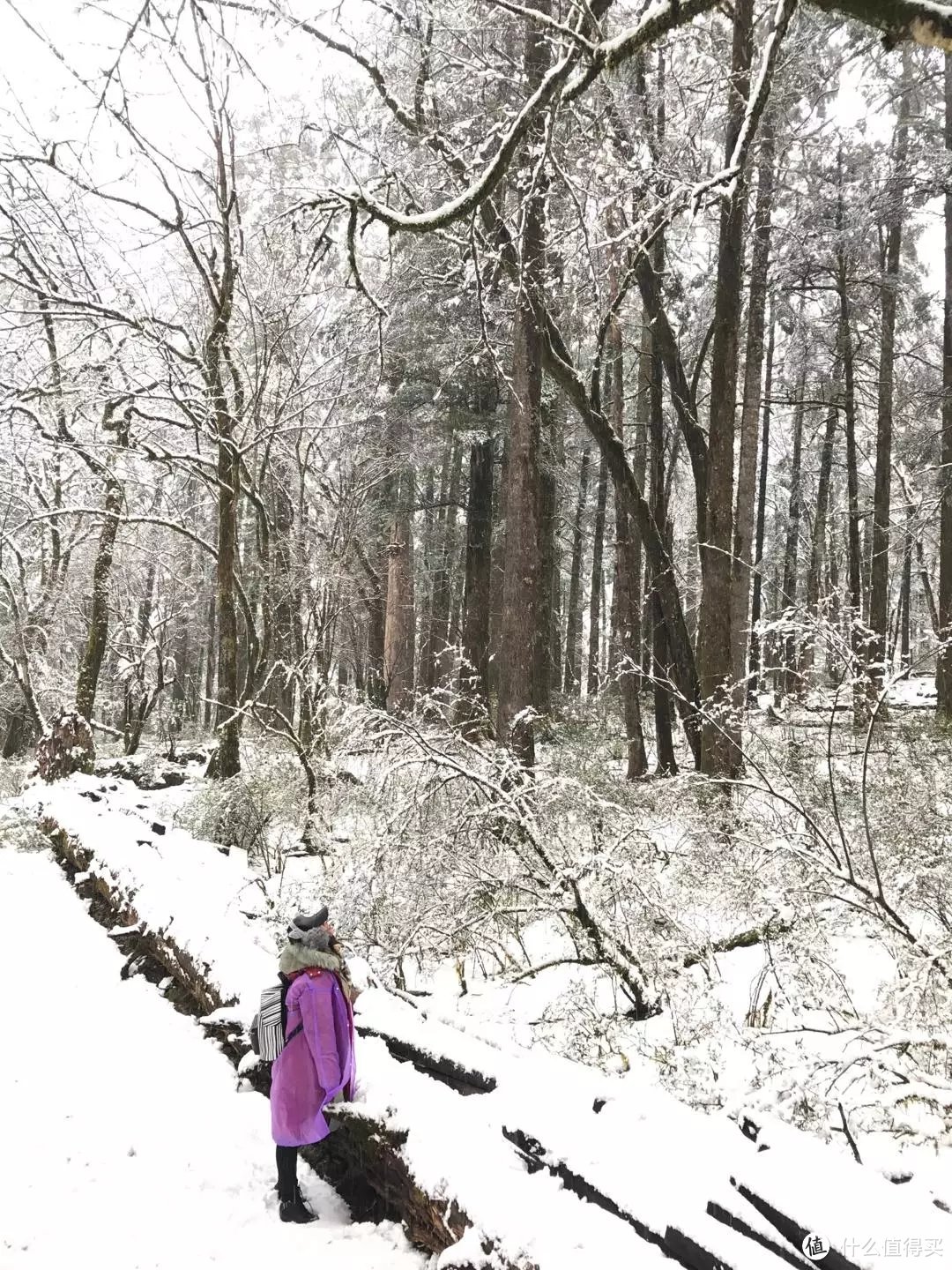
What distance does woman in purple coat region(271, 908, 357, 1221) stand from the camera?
12.5 ft

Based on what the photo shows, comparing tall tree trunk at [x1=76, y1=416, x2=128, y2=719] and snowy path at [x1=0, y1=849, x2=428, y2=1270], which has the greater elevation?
tall tree trunk at [x1=76, y1=416, x2=128, y2=719]

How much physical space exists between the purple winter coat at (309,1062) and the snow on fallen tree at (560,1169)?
205 mm

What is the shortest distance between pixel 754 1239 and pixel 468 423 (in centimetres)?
1456

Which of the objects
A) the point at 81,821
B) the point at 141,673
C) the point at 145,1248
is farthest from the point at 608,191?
the point at 141,673

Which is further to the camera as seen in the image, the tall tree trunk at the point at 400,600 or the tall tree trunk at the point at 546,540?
the tall tree trunk at the point at 400,600

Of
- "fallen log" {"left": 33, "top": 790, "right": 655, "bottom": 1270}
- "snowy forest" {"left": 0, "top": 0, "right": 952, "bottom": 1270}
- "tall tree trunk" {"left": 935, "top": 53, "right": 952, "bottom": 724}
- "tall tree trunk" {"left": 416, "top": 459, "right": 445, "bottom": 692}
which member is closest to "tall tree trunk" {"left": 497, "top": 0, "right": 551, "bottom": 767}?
"snowy forest" {"left": 0, "top": 0, "right": 952, "bottom": 1270}

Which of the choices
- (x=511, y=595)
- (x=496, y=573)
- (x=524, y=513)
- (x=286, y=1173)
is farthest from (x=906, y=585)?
(x=286, y=1173)

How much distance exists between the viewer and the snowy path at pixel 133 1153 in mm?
3598

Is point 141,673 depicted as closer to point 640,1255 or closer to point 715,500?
point 715,500

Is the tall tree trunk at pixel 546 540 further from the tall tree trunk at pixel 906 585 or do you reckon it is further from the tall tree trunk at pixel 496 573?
the tall tree trunk at pixel 906 585

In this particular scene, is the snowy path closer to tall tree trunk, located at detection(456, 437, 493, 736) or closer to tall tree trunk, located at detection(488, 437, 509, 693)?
tall tree trunk, located at detection(456, 437, 493, 736)

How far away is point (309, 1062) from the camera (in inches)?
153

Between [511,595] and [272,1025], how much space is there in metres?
6.01

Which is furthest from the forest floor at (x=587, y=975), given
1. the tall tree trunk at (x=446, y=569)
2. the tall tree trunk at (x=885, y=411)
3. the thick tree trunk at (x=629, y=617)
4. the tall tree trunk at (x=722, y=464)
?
the tall tree trunk at (x=446, y=569)
